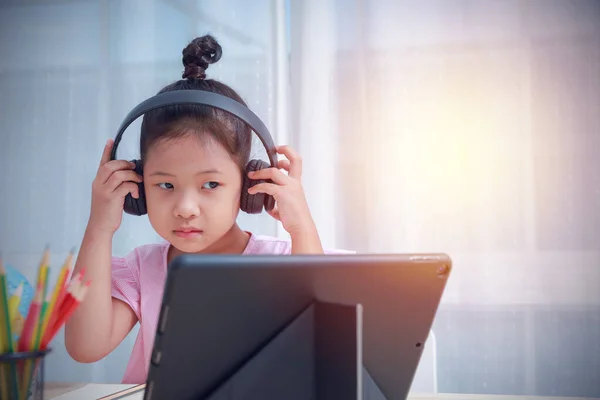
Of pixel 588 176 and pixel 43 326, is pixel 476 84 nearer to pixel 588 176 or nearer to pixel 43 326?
pixel 588 176

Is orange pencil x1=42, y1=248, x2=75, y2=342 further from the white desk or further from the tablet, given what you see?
the white desk

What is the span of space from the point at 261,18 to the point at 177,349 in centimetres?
159

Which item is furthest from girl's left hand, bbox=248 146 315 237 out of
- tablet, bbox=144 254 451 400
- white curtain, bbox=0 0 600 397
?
white curtain, bbox=0 0 600 397

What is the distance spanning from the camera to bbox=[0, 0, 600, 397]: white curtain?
5.61 feet

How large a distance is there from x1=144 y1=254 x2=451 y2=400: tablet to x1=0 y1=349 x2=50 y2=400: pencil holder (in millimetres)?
116

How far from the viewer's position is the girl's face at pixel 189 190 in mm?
899

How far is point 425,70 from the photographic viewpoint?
5.82 feet

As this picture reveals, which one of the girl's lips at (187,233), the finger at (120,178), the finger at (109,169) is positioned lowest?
the girl's lips at (187,233)

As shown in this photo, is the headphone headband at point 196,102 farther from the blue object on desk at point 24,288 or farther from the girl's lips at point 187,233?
the blue object on desk at point 24,288

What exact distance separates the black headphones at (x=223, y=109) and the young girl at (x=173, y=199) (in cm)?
1

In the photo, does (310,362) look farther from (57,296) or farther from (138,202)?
(138,202)

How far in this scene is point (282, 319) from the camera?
1.55 ft

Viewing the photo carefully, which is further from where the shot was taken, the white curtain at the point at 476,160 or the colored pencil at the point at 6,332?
the white curtain at the point at 476,160

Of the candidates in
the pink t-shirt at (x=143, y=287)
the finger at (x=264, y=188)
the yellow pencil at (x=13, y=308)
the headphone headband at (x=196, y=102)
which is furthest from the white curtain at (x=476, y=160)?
the yellow pencil at (x=13, y=308)
